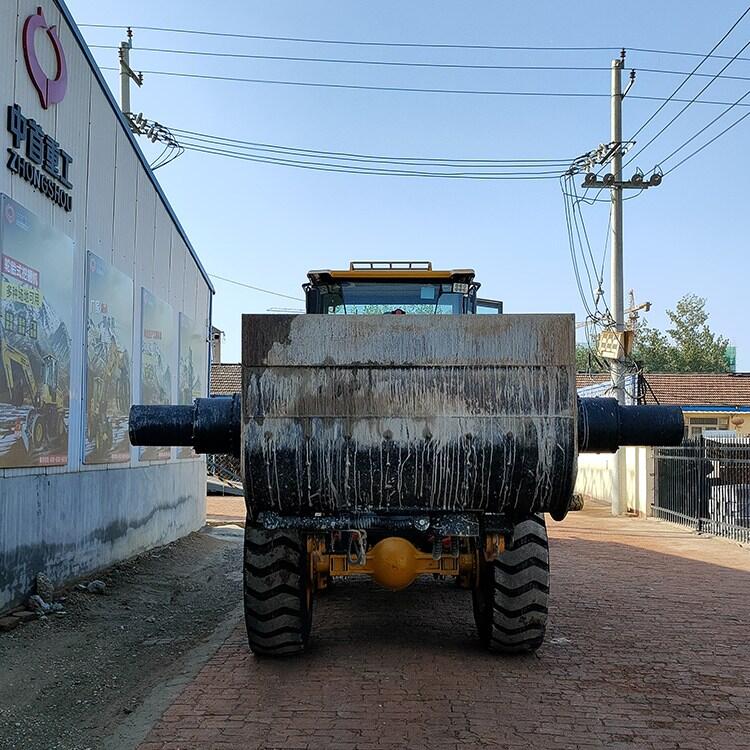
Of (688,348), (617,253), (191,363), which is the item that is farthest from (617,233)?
(688,348)

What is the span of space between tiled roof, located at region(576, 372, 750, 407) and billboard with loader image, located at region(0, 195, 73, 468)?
1099 inches

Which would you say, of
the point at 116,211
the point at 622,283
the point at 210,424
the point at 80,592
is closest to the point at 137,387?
the point at 116,211

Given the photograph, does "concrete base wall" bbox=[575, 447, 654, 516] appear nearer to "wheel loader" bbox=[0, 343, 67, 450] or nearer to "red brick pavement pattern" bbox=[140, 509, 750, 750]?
"red brick pavement pattern" bbox=[140, 509, 750, 750]

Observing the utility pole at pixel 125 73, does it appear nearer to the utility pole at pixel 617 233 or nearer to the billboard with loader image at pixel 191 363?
the billboard with loader image at pixel 191 363

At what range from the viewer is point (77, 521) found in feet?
31.7

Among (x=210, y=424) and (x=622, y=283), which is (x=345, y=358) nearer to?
(x=210, y=424)

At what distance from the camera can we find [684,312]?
6669cm

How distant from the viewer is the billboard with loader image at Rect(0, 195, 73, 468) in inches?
308

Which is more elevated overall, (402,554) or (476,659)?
(402,554)

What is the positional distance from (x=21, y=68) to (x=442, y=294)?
15.4 feet

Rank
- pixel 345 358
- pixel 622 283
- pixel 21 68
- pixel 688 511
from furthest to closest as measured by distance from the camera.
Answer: pixel 622 283 < pixel 688 511 < pixel 21 68 < pixel 345 358

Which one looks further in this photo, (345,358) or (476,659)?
(476,659)

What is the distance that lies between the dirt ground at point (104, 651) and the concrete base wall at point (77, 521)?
0.39 metres

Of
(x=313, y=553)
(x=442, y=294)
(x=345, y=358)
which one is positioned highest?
(x=442, y=294)
